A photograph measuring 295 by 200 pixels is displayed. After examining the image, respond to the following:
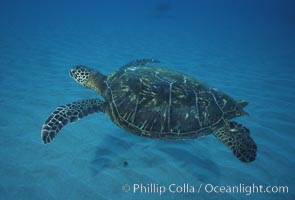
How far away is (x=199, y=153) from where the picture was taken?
162 inches

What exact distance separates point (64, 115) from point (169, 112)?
65.3 inches

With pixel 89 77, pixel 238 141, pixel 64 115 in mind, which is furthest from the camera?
pixel 89 77

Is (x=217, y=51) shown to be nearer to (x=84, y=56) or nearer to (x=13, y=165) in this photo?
(x=84, y=56)

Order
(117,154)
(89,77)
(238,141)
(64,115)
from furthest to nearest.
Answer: (89,77)
(117,154)
(64,115)
(238,141)

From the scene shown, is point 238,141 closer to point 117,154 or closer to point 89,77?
point 117,154

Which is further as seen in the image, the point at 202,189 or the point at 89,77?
the point at 89,77

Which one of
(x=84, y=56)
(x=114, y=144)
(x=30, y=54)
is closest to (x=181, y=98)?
(x=114, y=144)

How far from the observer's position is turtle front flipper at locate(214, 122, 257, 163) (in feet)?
10.6

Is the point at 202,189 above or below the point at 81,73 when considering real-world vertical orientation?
below

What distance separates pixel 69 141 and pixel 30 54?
22.6 feet

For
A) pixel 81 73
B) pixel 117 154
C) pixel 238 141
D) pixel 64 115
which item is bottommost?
pixel 117 154

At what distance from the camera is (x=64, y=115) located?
3.55 meters

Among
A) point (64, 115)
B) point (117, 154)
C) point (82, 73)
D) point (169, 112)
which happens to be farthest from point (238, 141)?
point (82, 73)

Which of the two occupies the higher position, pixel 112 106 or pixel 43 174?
pixel 112 106
